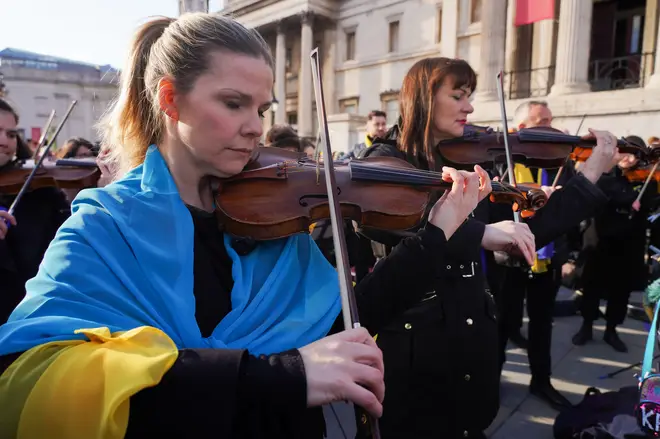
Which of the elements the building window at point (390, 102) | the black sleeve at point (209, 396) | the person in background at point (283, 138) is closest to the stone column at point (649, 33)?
the building window at point (390, 102)

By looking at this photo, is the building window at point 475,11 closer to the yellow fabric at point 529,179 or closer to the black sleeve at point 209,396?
the yellow fabric at point 529,179

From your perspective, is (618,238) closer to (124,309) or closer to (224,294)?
(224,294)

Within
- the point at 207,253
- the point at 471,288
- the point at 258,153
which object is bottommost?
the point at 471,288

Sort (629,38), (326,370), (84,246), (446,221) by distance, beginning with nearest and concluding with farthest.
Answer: (326,370) < (84,246) < (446,221) < (629,38)

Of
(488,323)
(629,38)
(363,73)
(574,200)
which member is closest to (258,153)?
(488,323)

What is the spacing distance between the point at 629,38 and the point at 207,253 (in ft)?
62.6

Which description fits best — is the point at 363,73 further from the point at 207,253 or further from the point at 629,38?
the point at 207,253

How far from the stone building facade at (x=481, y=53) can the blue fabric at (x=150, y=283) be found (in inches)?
145

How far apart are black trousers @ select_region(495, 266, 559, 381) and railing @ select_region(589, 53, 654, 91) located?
13484 millimetres

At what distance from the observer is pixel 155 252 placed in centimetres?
101

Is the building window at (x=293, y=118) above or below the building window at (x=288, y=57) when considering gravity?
below

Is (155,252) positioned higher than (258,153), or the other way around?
(258,153)

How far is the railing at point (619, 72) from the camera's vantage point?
14.0 m

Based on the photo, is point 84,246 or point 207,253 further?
point 207,253
